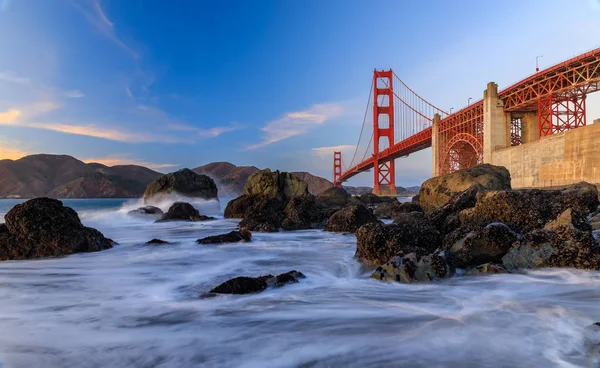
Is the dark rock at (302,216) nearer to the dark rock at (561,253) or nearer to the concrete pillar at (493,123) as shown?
the dark rock at (561,253)

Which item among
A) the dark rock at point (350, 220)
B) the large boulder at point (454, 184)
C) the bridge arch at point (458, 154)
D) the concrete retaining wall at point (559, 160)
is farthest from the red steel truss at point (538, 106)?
the dark rock at point (350, 220)

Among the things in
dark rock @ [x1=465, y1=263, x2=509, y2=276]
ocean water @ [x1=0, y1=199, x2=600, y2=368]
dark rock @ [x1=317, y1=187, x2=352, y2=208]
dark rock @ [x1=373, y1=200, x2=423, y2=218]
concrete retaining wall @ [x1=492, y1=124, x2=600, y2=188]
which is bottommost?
ocean water @ [x1=0, y1=199, x2=600, y2=368]

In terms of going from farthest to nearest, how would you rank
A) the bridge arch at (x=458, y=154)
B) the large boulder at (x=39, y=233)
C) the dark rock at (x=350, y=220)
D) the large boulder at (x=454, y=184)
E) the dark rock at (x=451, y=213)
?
1. the bridge arch at (x=458, y=154)
2. the large boulder at (x=454, y=184)
3. the dark rock at (x=350, y=220)
4. the large boulder at (x=39, y=233)
5. the dark rock at (x=451, y=213)

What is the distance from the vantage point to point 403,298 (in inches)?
134

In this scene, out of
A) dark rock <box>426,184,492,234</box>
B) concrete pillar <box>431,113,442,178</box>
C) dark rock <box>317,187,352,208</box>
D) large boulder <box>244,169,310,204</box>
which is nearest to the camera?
dark rock <box>426,184,492,234</box>

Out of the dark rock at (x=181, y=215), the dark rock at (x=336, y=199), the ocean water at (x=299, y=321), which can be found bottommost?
the ocean water at (x=299, y=321)

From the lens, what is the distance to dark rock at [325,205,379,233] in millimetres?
9695

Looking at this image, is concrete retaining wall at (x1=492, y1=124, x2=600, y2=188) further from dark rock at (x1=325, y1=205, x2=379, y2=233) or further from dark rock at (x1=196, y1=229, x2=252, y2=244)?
dark rock at (x1=196, y1=229, x2=252, y2=244)

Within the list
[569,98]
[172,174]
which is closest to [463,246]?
[172,174]

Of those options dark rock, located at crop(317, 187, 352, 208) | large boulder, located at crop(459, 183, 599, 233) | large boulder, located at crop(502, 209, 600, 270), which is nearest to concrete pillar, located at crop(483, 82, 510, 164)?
dark rock, located at crop(317, 187, 352, 208)

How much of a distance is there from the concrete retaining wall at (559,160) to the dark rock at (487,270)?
16.3m

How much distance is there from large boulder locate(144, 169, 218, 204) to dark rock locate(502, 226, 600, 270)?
2487 centimetres

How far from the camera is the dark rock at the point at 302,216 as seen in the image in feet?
36.9

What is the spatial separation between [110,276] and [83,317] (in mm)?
1914
